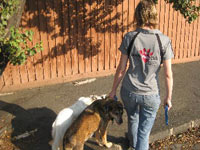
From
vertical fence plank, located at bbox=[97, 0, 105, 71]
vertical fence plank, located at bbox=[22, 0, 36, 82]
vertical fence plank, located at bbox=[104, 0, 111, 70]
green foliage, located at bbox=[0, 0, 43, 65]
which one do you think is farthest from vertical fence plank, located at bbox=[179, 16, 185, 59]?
green foliage, located at bbox=[0, 0, 43, 65]

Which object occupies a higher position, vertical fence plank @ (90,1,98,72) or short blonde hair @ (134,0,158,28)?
short blonde hair @ (134,0,158,28)

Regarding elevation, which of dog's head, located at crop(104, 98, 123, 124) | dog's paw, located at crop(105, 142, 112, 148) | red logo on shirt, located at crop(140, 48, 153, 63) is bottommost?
dog's paw, located at crop(105, 142, 112, 148)

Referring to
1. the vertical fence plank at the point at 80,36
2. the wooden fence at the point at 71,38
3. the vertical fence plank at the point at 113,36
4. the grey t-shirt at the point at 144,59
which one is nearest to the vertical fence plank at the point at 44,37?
the wooden fence at the point at 71,38

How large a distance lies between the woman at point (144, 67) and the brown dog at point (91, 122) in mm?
268

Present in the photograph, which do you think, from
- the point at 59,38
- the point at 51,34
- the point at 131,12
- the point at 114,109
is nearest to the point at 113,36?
the point at 131,12

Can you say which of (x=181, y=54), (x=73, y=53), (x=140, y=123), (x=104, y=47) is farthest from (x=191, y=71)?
(x=140, y=123)

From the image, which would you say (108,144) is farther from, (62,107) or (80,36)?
(80,36)

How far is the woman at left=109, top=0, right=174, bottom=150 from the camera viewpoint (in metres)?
2.98

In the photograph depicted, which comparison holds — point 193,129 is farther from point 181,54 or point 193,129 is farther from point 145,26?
point 181,54

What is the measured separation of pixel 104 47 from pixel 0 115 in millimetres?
3405

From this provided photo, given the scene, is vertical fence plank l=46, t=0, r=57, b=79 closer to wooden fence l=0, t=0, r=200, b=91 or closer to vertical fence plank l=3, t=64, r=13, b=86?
wooden fence l=0, t=0, r=200, b=91

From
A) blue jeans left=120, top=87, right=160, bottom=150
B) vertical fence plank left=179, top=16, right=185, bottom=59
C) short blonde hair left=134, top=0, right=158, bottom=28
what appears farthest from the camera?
vertical fence plank left=179, top=16, right=185, bottom=59

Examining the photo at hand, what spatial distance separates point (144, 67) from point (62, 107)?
2.91 meters

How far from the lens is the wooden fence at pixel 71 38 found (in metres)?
6.20
